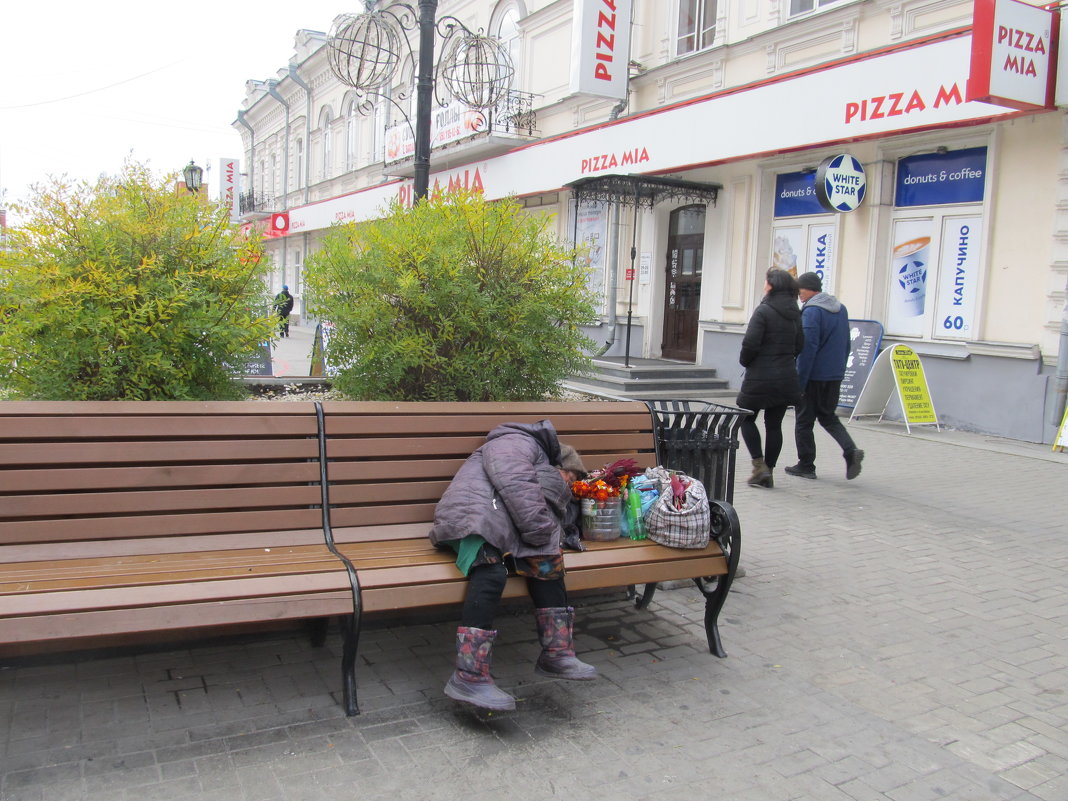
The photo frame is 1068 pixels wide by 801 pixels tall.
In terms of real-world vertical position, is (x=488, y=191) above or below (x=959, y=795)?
above

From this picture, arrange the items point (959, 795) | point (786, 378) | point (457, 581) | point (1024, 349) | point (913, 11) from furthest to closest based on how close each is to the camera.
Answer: point (913, 11), point (1024, 349), point (786, 378), point (457, 581), point (959, 795)

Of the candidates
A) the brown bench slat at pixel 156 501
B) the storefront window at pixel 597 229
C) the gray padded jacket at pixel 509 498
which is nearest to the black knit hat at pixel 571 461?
the gray padded jacket at pixel 509 498

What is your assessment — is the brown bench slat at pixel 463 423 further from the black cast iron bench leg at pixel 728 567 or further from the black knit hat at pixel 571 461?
the black cast iron bench leg at pixel 728 567

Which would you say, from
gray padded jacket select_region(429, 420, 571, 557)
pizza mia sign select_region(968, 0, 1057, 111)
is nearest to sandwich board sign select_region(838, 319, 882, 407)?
pizza mia sign select_region(968, 0, 1057, 111)

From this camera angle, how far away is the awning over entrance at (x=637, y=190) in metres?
14.1

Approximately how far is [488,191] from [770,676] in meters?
17.4

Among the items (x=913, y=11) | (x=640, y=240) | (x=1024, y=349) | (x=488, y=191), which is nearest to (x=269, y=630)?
(x=1024, y=349)

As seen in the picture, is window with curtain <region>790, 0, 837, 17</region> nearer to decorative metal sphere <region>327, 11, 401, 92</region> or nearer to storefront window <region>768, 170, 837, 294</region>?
storefront window <region>768, 170, 837, 294</region>

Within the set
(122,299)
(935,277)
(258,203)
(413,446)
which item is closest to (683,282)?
(935,277)

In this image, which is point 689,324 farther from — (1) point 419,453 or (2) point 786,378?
(1) point 419,453

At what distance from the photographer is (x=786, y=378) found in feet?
22.7

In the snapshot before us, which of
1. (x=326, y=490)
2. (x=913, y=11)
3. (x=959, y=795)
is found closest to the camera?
(x=959, y=795)

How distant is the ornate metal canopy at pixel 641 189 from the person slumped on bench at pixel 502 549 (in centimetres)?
1122

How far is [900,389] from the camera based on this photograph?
1028 cm
